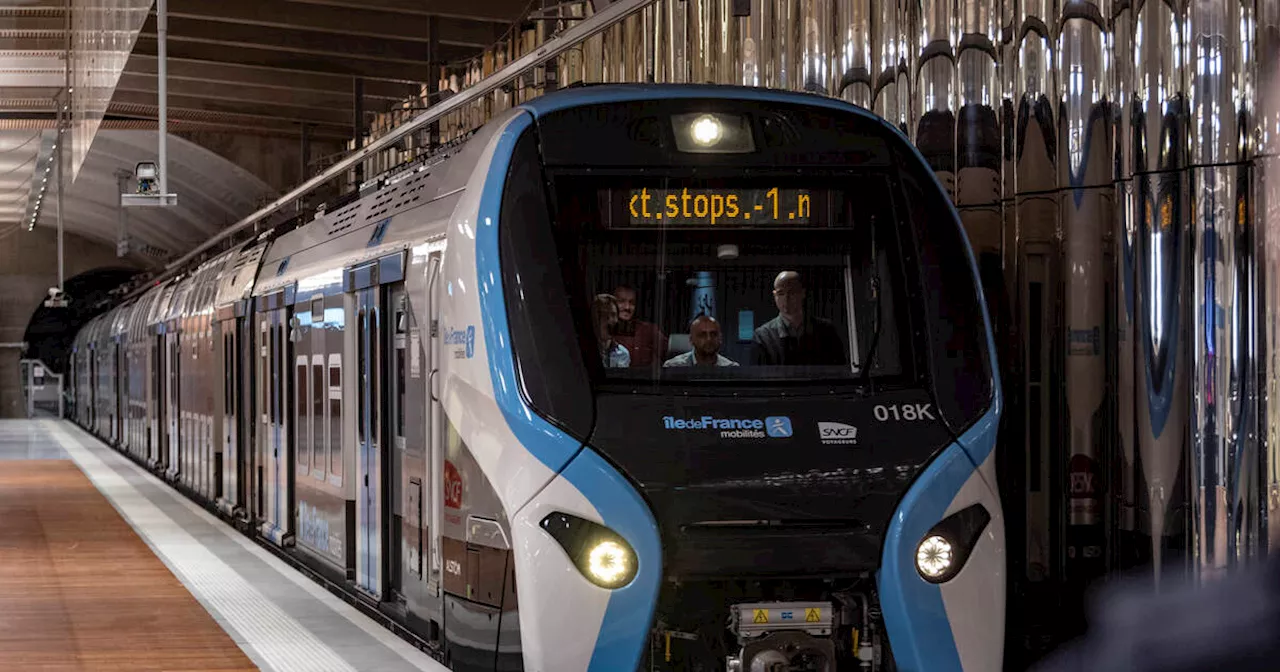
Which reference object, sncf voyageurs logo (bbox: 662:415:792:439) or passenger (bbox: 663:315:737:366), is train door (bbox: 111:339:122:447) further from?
sncf voyageurs logo (bbox: 662:415:792:439)

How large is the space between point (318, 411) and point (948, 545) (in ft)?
19.3

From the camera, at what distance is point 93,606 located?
11.1 metres

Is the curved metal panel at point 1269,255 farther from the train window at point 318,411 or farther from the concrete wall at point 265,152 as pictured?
the concrete wall at point 265,152

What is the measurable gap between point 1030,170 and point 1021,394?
1.11 m

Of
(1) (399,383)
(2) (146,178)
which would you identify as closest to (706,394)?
(1) (399,383)

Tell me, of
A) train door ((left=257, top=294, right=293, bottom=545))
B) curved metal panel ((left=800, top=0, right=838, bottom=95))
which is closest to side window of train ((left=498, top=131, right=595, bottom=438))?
curved metal panel ((left=800, top=0, right=838, bottom=95))

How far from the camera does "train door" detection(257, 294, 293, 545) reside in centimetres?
1287

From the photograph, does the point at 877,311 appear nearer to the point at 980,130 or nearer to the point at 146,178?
the point at 980,130

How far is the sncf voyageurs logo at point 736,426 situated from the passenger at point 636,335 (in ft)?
1.08

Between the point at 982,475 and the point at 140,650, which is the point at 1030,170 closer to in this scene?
the point at 982,475

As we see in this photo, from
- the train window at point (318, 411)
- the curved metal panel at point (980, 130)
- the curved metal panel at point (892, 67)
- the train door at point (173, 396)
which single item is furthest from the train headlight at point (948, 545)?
the train door at point (173, 396)

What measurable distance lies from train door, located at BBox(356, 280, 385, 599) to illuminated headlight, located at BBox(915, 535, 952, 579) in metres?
3.65

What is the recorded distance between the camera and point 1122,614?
27.2ft

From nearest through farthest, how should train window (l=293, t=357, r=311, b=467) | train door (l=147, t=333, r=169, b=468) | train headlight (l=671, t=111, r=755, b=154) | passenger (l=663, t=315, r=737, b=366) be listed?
1. passenger (l=663, t=315, r=737, b=366)
2. train headlight (l=671, t=111, r=755, b=154)
3. train window (l=293, t=357, r=311, b=467)
4. train door (l=147, t=333, r=169, b=468)
